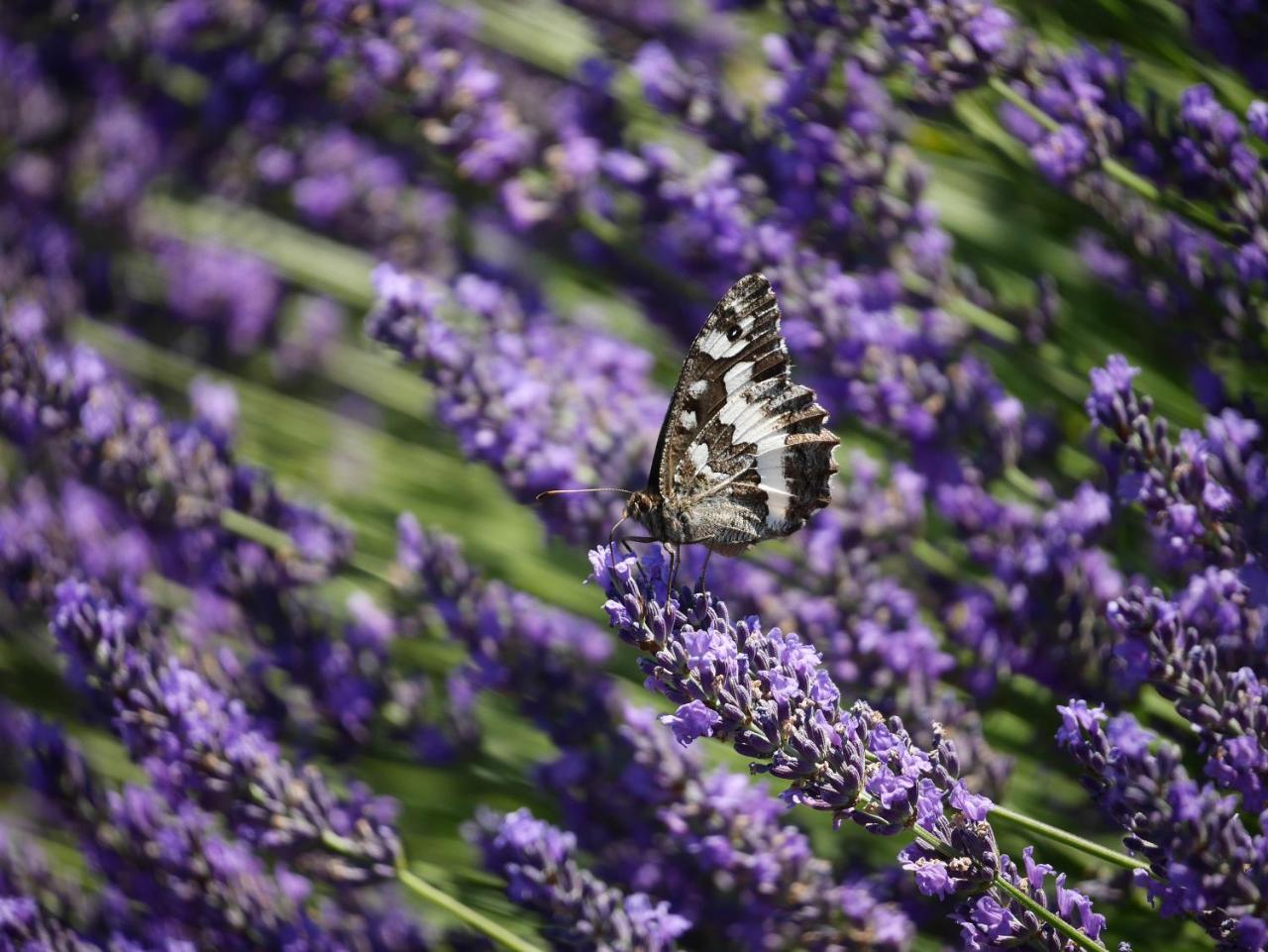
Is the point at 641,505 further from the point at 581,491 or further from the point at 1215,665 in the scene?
the point at 1215,665

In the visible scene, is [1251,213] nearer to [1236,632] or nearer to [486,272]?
[1236,632]

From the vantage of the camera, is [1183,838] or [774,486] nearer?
[1183,838]

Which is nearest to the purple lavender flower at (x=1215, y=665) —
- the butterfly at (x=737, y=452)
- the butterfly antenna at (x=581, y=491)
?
the butterfly at (x=737, y=452)

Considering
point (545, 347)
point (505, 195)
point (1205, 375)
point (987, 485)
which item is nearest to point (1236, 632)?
point (1205, 375)

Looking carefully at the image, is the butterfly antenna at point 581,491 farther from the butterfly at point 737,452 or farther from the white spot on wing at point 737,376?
the white spot on wing at point 737,376

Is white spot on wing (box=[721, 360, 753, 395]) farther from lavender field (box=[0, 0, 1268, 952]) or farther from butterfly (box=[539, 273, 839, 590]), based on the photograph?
lavender field (box=[0, 0, 1268, 952])

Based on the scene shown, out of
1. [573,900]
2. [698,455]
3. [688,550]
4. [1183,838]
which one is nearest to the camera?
[1183,838]

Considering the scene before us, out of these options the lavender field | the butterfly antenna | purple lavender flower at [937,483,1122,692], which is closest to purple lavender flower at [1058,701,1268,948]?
the lavender field

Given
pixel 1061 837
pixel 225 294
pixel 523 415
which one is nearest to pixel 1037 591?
pixel 1061 837
